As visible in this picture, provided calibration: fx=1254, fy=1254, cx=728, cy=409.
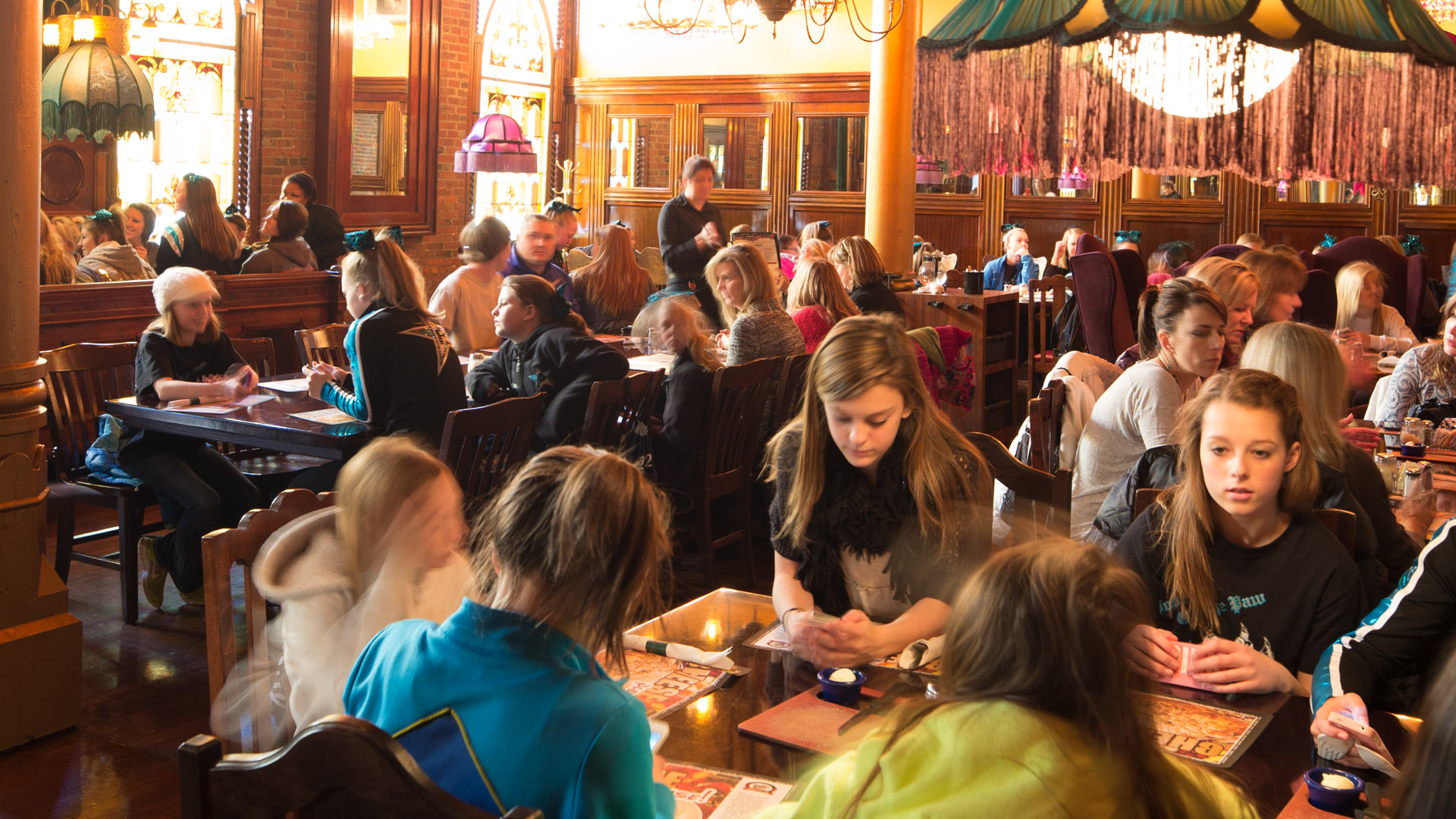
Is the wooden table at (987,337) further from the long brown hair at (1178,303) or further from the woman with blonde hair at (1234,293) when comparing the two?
the long brown hair at (1178,303)

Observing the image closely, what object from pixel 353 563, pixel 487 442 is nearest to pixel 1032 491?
pixel 353 563

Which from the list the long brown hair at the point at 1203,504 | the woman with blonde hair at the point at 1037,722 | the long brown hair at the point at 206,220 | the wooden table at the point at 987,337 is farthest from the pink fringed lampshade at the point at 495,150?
the woman with blonde hair at the point at 1037,722

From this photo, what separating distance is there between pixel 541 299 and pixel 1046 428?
1912 mm

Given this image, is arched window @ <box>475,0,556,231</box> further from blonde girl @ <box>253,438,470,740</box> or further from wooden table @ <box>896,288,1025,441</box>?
blonde girl @ <box>253,438,470,740</box>

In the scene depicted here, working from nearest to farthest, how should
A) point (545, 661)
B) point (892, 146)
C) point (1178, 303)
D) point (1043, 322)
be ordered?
point (545, 661)
point (1178, 303)
point (1043, 322)
point (892, 146)

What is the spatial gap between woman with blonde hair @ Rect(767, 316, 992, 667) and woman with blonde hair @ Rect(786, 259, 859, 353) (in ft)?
10.5

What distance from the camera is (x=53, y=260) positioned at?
20.0 feet

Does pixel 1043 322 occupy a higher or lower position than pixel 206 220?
lower

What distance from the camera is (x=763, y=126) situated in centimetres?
1259

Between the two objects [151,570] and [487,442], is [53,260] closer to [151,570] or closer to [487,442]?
[151,570]

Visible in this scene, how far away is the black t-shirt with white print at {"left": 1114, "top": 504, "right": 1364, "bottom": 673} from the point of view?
2.15 metres

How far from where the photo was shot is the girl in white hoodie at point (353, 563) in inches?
Answer: 76.2

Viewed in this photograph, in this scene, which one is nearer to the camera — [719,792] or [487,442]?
[719,792]

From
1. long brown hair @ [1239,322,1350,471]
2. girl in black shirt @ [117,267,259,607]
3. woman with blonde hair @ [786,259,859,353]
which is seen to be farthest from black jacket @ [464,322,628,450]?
long brown hair @ [1239,322,1350,471]
